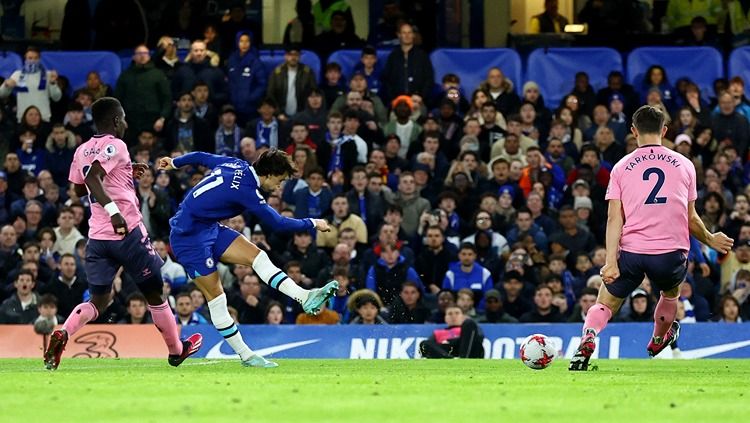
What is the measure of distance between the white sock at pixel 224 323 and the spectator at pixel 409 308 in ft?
22.8

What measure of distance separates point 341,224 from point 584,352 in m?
10.2

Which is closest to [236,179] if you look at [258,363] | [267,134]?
[258,363]

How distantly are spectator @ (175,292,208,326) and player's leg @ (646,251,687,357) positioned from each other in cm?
854

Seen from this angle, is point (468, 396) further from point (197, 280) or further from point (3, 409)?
point (197, 280)

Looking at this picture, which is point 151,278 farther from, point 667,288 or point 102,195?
point 667,288

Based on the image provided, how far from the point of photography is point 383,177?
2516 cm

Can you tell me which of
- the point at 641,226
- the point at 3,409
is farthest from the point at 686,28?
→ the point at 3,409

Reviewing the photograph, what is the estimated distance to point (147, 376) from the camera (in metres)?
13.4

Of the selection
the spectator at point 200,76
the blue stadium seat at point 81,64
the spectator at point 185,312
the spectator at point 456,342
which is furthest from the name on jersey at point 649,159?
the blue stadium seat at point 81,64

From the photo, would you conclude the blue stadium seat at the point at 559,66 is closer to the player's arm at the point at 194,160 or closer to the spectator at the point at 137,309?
the spectator at the point at 137,309

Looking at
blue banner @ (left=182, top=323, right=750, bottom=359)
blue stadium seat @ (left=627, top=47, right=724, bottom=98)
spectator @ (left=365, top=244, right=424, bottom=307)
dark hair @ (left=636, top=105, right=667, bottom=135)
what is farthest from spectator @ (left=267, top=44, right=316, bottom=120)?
dark hair @ (left=636, top=105, right=667, bottom=135)

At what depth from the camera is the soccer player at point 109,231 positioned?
1472 cm

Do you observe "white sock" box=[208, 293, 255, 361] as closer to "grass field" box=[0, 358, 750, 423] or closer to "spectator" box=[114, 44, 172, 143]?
"grass field" box=[0, 358, 750, 423]

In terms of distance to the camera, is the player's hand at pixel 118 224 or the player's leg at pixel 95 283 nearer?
the player's hand at pixel 118 224
